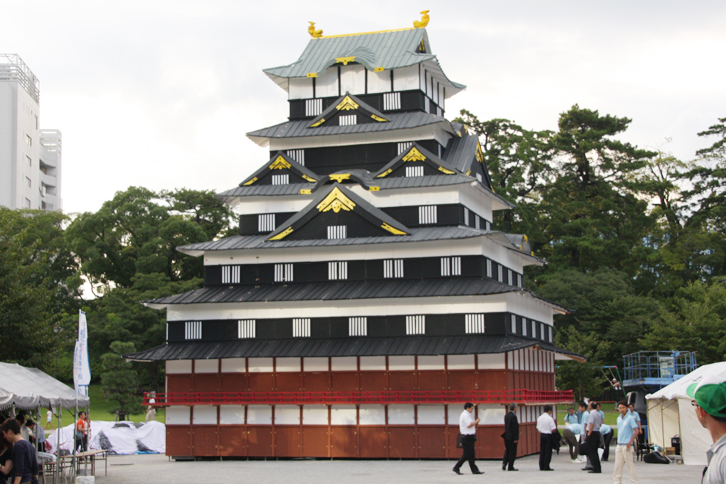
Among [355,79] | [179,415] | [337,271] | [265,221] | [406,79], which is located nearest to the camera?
[179,415]

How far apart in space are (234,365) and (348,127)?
1304 centimetres

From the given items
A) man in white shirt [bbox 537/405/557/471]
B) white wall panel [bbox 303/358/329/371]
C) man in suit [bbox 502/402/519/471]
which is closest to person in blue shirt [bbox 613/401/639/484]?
man in suit [bbox 502/402/519/471]

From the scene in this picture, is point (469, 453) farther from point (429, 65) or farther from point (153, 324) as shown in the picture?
point (153, 324)

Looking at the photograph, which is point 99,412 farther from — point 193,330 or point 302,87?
point 302,87

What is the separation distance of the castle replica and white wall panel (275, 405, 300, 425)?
60 mm

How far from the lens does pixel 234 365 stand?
3841cm

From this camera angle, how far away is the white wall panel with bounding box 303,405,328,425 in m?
36.9

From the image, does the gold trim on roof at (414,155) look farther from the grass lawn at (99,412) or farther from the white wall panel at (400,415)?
the grass lawn at (99,412)

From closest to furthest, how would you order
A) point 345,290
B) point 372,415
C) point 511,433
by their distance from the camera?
point 511,433
point 372,415
point 345,290

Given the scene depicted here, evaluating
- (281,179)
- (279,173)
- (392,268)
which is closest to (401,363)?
(392,268)

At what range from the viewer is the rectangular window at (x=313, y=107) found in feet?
149

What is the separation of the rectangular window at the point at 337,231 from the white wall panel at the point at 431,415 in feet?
28.6

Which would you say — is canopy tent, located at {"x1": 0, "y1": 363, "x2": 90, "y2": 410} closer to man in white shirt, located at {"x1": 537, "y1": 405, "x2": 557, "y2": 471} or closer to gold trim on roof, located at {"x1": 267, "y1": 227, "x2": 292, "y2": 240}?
man in white shirt, located at {"x1": 537, "y1": 405, "x2": 557, "y2": 471}

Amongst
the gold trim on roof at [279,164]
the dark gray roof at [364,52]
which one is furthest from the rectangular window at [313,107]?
the gold trim on roof at [279,164]
